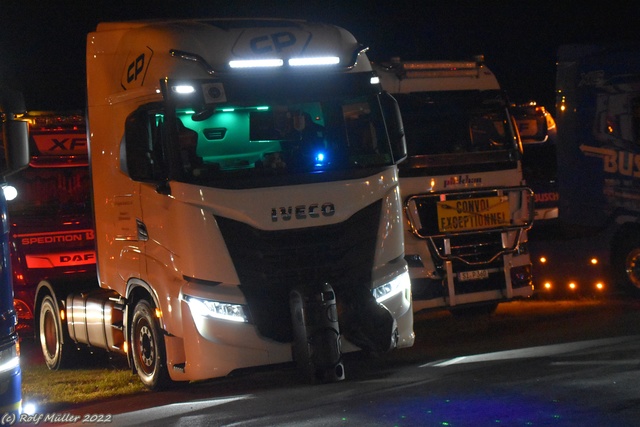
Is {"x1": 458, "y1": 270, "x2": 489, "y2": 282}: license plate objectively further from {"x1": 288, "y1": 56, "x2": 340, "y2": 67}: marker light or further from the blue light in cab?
{"x1": 288, "y1": 56, "x2": 340, "y2": 67}: marker light

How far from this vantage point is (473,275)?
1216 cm

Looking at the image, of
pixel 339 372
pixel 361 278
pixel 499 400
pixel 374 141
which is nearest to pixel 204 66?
pixel 374 141

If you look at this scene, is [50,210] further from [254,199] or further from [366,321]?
[366,321]

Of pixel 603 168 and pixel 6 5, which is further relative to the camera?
pixel 6 5

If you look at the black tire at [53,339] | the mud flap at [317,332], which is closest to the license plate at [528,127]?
the mud flap at [317,332]

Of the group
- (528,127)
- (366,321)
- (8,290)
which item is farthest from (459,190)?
(8,290)

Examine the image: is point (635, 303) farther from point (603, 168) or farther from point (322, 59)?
point (322, 59)

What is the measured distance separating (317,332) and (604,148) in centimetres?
680

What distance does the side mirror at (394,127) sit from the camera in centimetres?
966

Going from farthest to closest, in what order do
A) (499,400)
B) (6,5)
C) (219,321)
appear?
1. (6,5)
2. (219,321)
3. (499,400)

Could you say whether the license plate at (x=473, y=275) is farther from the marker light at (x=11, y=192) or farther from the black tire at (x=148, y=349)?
the marker light at (x=11, y=192)

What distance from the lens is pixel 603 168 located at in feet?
46.4

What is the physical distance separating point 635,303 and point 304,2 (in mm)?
25267

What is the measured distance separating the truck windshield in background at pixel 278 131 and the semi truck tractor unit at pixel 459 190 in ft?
8.28
